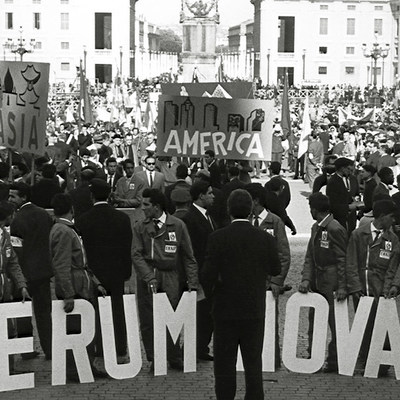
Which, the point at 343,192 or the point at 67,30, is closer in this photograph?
the point at 343,192

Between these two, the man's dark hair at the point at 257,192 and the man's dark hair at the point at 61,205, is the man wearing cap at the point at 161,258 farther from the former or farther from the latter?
the man's dark hair at the point at 257,192

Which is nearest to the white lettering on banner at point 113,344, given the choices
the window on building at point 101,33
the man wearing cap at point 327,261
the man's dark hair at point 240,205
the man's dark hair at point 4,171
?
the man wearing cap at point 327,261

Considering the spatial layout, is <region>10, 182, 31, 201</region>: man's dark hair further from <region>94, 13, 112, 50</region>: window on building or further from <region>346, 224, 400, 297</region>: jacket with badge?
<region>94, 13, 112, 50</region>: window on building

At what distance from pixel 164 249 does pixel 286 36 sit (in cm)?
8032

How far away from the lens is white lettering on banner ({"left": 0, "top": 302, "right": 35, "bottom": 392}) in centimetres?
834

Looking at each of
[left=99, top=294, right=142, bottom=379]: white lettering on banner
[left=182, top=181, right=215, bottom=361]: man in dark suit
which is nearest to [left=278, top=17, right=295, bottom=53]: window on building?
[left=182, top=181, right=215, bottom=361]: man in dark suit

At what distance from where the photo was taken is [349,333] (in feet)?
28.9

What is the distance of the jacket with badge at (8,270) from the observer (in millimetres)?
8844

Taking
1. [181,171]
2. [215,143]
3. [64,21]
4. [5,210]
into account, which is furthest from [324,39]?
[5,210]

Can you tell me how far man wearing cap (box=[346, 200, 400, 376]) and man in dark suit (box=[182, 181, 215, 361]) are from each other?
1.24 meters

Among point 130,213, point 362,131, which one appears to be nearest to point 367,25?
point 362,131

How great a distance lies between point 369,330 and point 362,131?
62.1 feet

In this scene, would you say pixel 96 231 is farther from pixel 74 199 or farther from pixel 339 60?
pixel 339 60

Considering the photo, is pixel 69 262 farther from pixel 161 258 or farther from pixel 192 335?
pixel 192 335
